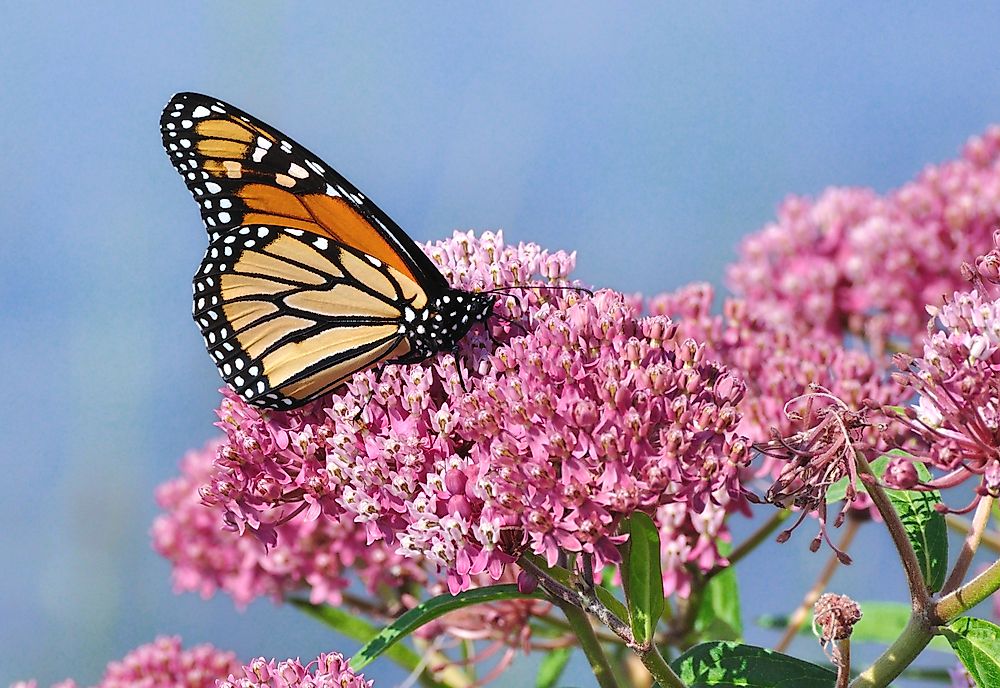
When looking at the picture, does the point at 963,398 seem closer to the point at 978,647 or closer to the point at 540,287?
the point at 978,647

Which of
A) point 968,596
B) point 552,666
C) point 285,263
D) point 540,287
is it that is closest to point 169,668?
point 552,666

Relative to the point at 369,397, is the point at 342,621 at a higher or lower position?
higher

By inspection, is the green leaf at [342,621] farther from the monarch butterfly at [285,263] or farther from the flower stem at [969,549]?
the flower stem at [969,549]

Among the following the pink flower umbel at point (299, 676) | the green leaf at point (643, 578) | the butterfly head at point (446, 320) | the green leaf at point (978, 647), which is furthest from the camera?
the butterfly head at point (446, 320)

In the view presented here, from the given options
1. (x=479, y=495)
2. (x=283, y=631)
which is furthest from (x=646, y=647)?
(x=283, y=631)

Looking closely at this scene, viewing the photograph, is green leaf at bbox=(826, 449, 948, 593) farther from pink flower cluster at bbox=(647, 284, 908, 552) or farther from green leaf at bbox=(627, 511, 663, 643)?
green leaf at bbox=(627, 511, 663, 643)

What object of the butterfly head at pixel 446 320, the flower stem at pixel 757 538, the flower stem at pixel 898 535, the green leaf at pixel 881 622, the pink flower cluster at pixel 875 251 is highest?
the pink flower cluster at pixel 875 251

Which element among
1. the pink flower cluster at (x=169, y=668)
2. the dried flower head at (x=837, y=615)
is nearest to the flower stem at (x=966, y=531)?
the dried flower head at (x=837, y=615)
